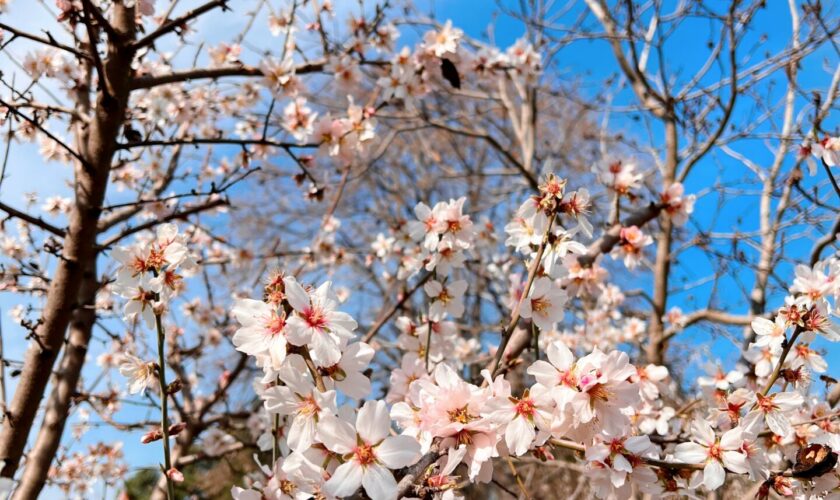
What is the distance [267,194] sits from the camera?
36.4 ft

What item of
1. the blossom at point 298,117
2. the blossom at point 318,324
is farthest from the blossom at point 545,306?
the blossom at point 298,117

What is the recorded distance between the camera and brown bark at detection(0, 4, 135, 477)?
6.81ft

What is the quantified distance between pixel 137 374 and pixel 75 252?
1.10m

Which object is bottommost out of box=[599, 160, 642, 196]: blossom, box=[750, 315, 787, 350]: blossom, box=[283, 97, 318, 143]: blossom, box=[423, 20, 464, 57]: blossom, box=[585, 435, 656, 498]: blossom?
box=[585, 435, 656, 498]: blossom

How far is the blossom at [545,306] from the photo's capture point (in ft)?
5.05

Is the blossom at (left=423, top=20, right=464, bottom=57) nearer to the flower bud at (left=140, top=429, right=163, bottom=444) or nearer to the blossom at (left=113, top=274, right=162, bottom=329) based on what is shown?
the blossom at (left=113, top=274, right=162, bottom=329)

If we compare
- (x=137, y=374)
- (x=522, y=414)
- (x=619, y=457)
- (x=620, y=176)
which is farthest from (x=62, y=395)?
(x=620, y=176)

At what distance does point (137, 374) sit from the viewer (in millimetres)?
1329

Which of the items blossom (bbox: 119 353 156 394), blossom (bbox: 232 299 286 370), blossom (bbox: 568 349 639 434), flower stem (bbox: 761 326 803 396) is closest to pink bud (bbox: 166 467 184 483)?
blossom (bbox: 119 353 156 394)

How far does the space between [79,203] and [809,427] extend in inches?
99.3

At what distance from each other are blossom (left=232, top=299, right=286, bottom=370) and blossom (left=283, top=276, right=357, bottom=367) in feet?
0.12

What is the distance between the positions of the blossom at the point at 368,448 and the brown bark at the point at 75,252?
5.07 feet

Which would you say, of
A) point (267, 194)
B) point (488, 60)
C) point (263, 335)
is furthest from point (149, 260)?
point (267, 194)

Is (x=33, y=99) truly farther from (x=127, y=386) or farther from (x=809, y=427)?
(x=809, y=427)
